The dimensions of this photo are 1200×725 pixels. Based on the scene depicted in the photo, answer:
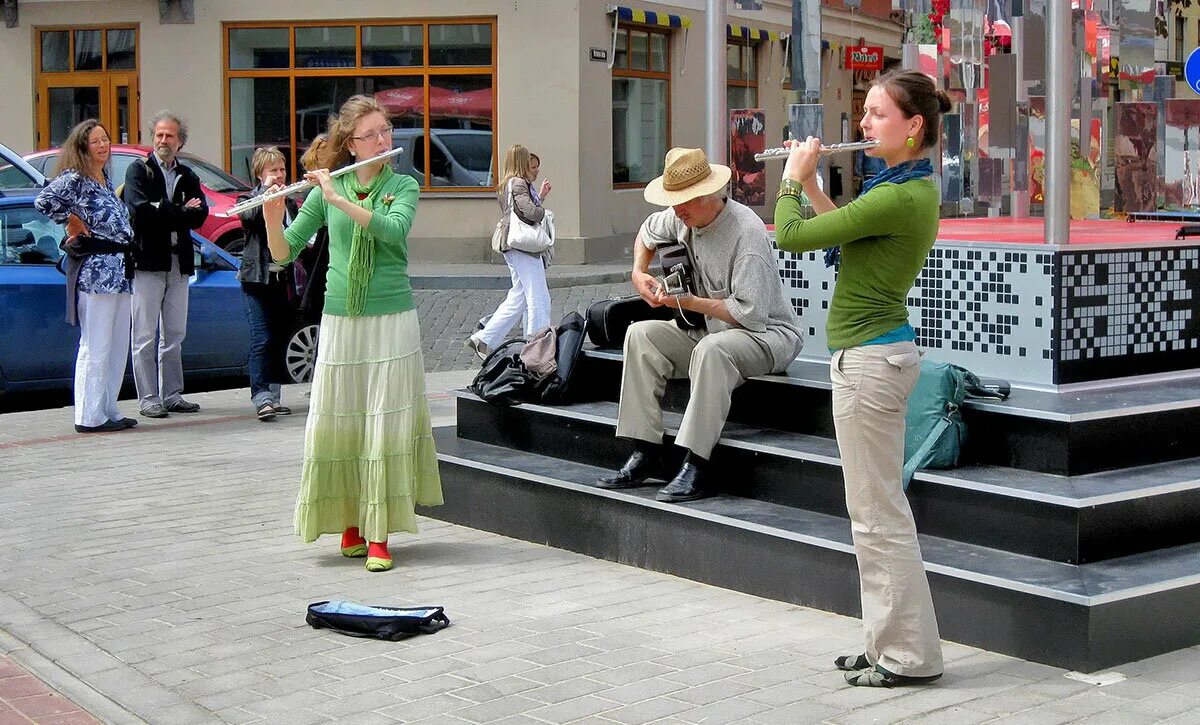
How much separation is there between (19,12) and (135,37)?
182cm

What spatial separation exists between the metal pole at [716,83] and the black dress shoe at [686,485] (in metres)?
2.46

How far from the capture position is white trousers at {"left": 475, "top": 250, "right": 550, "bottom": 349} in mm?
12273

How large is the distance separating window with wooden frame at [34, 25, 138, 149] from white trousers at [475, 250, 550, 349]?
41.6 feet

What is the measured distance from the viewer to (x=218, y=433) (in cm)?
996

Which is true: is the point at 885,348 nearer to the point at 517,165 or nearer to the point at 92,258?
the point at 92,258

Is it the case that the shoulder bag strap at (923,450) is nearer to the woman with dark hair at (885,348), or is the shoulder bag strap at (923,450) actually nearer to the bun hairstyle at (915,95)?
the woman with dark hair at (885,348)

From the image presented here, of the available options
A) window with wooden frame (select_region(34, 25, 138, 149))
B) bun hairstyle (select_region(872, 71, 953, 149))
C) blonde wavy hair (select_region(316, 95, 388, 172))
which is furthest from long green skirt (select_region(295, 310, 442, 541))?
window with wooden frame (select_region(34, 25, 138, 149))

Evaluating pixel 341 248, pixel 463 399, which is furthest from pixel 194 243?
pixel 341 248

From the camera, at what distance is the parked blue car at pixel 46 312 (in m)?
10.6

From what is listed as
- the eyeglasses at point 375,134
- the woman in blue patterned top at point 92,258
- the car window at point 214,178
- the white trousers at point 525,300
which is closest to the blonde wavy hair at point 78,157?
the woman in blue patterned top at point 92,258

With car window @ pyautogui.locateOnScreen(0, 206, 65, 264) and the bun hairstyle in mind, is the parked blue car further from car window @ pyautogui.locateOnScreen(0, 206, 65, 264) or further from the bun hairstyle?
the bun hairstyle

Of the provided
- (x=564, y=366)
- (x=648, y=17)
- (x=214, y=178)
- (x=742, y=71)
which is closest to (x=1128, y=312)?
(x=564, y=366)

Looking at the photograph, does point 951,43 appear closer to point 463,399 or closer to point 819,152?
point 463,399

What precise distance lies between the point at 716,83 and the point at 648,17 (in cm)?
1544
